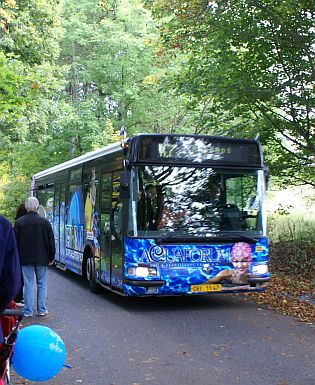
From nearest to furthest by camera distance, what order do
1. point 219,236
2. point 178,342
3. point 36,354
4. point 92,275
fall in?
point 36,354, point 178,342, point 219,236, point 92,275

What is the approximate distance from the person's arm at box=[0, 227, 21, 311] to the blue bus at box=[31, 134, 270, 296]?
555 centimetres

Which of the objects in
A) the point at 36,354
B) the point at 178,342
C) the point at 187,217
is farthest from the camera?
the point at 187,217

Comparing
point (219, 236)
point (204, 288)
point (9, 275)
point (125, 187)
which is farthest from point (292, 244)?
point (9, 275)

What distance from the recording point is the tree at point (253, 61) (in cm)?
1146

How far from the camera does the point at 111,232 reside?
9852mm

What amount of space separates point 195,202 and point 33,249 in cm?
282

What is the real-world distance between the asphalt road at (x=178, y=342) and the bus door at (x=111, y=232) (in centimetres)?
60

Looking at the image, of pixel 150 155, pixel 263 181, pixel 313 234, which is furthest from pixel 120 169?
pixel 313 234

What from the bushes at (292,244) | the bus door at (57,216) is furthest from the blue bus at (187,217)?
the bus door at (57,216)

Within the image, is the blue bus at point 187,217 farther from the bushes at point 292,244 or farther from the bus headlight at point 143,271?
the bushes at point 292,244

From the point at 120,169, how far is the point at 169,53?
6.48 m

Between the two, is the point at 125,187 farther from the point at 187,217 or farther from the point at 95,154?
the point at 95,154

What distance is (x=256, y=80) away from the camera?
39.9 feet

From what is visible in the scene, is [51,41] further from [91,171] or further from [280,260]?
[280,260]
